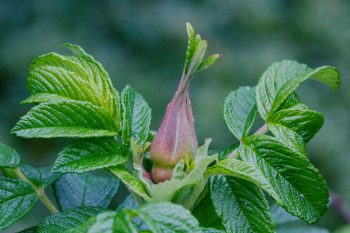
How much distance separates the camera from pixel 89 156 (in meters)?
1.05

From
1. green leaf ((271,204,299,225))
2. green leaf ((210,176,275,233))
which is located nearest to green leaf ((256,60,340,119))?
green leaf ((210,176,275,233))

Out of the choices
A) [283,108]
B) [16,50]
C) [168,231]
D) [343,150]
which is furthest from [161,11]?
[168,231]

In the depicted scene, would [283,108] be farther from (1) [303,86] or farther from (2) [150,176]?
(1) [303,86]

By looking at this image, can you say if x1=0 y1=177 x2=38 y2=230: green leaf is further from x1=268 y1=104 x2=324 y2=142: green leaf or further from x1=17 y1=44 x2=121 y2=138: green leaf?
x1=268 y1=104 x2=324 y2=142: green leaf

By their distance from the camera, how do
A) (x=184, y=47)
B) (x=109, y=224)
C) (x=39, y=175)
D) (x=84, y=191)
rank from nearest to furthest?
1. (x=109, y=224)
2. (x=39, y=175)
3. (x=84, y=191)
4. (x=184, y=47)

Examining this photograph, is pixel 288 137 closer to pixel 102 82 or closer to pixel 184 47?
pixel 102 82

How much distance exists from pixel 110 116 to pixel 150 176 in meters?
0.12

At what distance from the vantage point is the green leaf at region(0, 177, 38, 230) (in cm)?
109

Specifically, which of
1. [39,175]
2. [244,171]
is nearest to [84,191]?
[39,175]

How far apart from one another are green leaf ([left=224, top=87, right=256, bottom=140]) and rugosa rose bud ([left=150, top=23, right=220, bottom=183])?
12 centimetres

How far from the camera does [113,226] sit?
2.73 ft

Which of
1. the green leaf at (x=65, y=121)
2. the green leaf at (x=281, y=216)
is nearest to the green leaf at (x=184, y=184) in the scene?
the green leaf at (x=65, y=121)

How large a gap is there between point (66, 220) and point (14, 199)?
0.45 feet

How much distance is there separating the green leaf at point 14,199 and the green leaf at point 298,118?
1.49 ft
